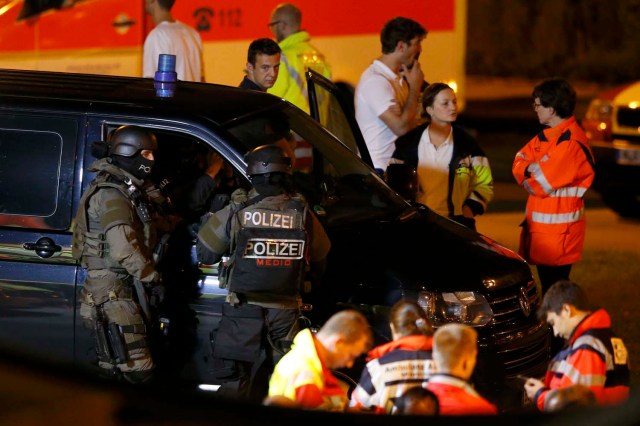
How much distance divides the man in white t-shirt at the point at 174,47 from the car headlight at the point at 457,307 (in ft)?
12.3

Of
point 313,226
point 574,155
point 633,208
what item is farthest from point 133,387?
point 633,208

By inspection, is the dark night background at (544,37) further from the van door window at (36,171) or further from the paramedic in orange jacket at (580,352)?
the paramedic in orange jacket at (580,352)

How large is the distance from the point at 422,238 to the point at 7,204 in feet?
6.58

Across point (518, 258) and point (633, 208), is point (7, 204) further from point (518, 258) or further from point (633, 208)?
point (633, 208)

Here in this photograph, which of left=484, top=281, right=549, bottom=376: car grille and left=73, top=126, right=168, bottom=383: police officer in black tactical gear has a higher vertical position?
left=73, top=126, right=168, bottom=383: police officer in black tactical gear

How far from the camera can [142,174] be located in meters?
5.71

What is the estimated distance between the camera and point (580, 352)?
4762mm

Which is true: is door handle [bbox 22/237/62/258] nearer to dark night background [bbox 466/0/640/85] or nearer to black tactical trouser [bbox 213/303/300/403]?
black tactical trouser [bbox 213/303/300/403]

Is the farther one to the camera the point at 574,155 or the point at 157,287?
the point at 574,155

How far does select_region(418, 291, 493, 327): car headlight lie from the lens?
18.7ft

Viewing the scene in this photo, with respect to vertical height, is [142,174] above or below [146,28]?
below

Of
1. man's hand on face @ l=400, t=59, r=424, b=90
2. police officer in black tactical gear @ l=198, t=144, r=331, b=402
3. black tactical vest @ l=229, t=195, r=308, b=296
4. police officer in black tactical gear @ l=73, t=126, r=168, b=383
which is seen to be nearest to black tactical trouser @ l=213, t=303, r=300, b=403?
police officer in black tactical gear @ l=198, t=144, r=331, b=402

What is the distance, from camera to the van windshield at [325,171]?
20.9ft

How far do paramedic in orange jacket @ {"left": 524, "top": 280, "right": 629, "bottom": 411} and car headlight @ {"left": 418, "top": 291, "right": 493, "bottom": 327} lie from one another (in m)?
0.83
